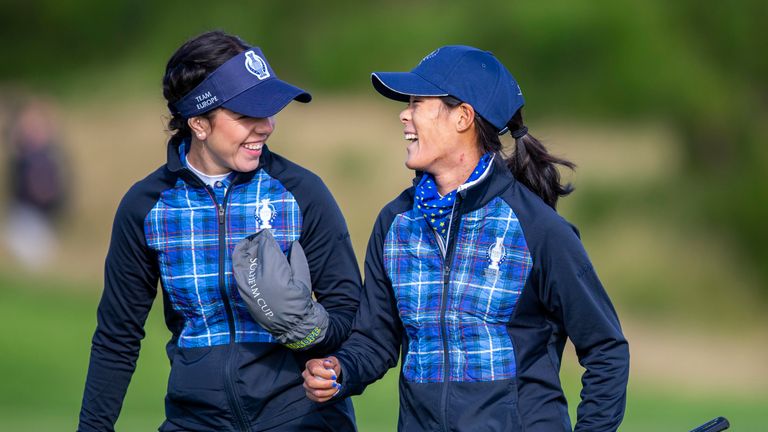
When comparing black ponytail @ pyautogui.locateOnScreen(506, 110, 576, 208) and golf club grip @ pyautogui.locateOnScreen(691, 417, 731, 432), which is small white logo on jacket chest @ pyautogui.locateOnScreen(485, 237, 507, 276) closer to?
black ponytail @ pyautogui.locateOnScreen(506, 110, 576, 208)

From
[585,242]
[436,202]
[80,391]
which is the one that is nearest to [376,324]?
[436,202]

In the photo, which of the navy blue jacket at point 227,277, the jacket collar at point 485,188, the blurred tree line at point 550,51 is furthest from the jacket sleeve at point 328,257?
the blurred tree line at point 550,51

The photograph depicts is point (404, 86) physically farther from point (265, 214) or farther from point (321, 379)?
point (321, 379)

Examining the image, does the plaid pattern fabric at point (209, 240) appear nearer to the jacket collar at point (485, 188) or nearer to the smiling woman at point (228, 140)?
the smiling woman at point (228, 140)

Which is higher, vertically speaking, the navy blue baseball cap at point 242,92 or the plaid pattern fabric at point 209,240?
the navy blue baseball cap at point 242,92

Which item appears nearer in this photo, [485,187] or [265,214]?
[485,187]

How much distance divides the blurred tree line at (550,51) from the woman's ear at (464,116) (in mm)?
19994

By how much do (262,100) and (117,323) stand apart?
31.7 inches

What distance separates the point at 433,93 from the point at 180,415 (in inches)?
45.3

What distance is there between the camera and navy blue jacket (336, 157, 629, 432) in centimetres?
327

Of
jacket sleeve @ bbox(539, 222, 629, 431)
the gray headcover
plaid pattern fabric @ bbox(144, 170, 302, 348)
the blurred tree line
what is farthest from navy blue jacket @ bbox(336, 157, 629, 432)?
the blurred tree line

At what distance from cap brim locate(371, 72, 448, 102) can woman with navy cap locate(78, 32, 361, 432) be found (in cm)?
29

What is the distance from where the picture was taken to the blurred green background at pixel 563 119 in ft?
67.8

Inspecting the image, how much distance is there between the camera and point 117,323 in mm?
3811
